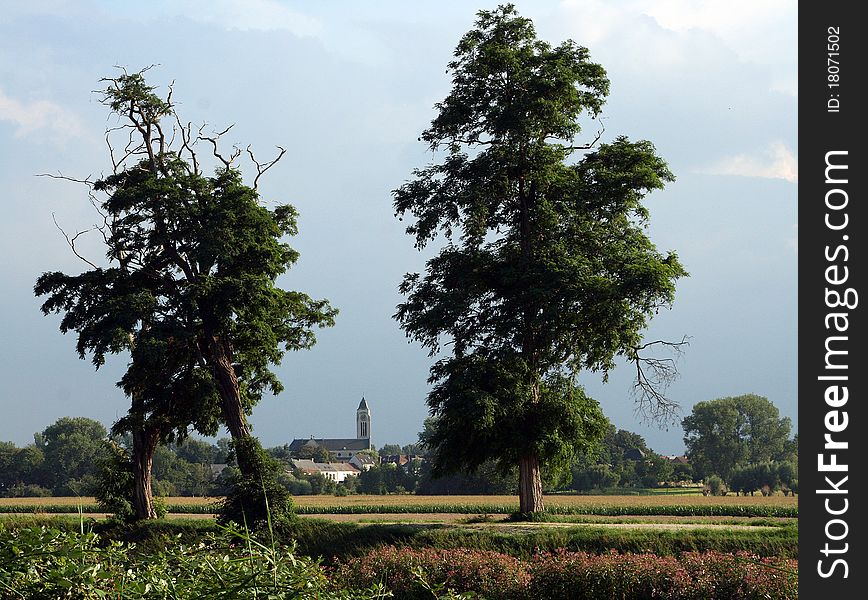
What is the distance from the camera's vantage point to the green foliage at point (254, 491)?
1005 inches

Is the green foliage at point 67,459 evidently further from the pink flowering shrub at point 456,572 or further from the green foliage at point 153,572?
the green foliage at point 153,572

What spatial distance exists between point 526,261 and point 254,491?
9.33 m

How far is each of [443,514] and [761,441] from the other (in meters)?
42.7

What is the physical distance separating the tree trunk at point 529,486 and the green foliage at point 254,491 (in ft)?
20.3

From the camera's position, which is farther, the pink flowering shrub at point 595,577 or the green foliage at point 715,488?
the green foliage at point 715,488

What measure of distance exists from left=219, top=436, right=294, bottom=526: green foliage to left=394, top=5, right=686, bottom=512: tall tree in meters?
4.42

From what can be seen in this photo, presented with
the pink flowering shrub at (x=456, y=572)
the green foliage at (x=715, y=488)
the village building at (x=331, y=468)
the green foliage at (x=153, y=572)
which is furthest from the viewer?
the village building at (x=331, y=468)

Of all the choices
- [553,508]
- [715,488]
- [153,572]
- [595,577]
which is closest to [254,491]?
[553,508]

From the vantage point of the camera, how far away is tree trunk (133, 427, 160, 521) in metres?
30.0

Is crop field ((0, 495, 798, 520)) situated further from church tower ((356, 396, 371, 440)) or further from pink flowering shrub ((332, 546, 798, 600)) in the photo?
church tower ((356, 396, 371, 440))

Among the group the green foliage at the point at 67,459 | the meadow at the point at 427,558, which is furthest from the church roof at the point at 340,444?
the meadow at the point at 427,558

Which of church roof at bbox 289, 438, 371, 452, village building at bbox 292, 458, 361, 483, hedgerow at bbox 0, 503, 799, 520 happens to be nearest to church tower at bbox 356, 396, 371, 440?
church roof at bbox 289, 438, 371, 452

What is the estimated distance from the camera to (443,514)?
3616cm

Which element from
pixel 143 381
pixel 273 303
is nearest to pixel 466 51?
pixel 273 303
